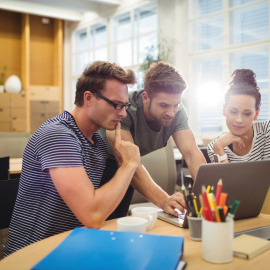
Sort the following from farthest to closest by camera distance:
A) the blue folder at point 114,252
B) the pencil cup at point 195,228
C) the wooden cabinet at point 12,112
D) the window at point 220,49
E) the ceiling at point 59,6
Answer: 1. the wooden cabinet at point 12,112
2. the ceiling at point 59,6
3. the window at point 220,49
4. the pencil cup at point 195,228
5. the blue folder at point 114,252

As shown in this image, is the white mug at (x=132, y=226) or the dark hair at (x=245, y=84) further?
the dark hair at (x=245, y=84)

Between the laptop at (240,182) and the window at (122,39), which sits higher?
the window at (122,39)

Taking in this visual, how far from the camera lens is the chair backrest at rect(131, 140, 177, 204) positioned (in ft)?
8.65

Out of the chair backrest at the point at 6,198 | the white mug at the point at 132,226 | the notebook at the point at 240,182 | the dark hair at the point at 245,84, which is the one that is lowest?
the chair backrest at the point at 6,198

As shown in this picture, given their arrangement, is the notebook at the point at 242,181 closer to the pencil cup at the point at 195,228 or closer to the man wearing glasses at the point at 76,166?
the pencil cup at the point at 195,228

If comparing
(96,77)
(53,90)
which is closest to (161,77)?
(96,77)

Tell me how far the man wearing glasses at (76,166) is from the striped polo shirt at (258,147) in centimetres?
54

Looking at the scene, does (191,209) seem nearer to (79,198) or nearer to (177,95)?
(79,198)

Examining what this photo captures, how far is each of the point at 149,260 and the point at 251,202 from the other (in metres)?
0.66

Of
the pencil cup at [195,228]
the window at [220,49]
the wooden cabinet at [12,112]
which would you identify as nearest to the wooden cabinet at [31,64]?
the wooden cabinet at [12,112]

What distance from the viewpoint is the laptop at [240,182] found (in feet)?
3.77

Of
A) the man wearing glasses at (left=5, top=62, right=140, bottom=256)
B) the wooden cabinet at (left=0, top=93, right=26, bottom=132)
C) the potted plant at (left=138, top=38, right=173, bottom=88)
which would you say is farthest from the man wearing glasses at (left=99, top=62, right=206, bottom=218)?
the wooden cabinet at (left=0, top=93, right=26, bottom=132)

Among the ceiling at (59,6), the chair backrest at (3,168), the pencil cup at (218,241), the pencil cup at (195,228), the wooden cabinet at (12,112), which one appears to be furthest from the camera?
the wooden cabinet at (12,112)

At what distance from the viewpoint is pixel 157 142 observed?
2.11 m
